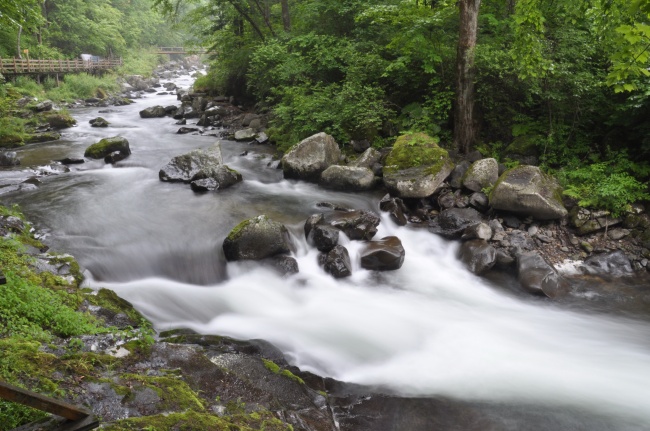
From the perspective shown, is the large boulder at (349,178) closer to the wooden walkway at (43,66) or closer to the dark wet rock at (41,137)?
the dark wet rock at (41,137)

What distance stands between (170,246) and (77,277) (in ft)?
7.01

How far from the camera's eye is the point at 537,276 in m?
7.25

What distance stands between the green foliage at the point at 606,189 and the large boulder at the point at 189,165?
8.37m

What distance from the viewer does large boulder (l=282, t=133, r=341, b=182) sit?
10.8 meters

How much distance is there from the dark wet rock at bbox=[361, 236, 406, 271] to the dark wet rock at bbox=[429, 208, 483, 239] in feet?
3.96

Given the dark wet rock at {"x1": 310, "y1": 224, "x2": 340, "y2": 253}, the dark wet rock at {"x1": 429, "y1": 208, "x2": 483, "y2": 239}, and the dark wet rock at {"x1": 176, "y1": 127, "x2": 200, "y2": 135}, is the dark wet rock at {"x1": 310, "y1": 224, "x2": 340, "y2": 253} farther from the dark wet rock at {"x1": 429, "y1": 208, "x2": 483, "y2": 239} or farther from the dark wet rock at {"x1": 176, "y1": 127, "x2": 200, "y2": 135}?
the dark wet rock at {"x1": 176, "y1": 127, "x2": 200, "y2": 135}

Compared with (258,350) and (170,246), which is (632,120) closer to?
(258,350)

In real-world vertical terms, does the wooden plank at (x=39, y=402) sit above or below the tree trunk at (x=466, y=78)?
below

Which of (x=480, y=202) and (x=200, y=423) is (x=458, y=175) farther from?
(x=200, y=423)

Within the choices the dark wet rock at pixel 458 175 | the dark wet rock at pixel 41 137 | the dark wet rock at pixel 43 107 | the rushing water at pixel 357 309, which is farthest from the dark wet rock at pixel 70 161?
the dark wet rock at pixel 458 175

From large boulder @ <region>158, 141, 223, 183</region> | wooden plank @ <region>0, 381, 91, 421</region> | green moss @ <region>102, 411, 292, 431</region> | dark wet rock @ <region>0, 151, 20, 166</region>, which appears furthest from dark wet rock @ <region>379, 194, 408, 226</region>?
dark wet rock @ <region>0, 151, 20, 166</region>

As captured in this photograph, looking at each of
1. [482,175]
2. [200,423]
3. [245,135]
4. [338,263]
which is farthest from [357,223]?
[245,135]

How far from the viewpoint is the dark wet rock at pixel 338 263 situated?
7.44 m

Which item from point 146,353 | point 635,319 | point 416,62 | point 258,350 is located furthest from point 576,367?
point 416,62
